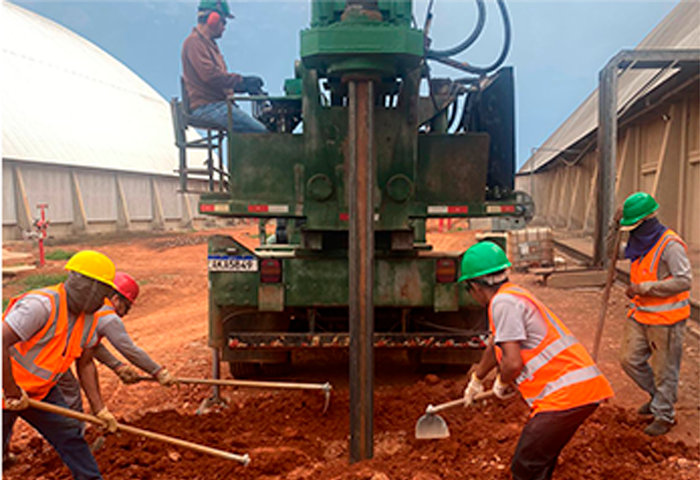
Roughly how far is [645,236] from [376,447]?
8.70 feet

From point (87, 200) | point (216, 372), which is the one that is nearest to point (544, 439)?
point (216, 372)

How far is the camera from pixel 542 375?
276cm

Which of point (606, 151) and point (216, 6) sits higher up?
point (216, 6)

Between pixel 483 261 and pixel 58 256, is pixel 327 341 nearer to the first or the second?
pixel 483 261

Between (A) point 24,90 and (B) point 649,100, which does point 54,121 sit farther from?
(B) point 649,100

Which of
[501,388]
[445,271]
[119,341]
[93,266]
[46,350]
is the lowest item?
[501,388]

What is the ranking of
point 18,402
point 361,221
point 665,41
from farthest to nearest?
1. point 665,41
2. point 361,221
3. point 18,402

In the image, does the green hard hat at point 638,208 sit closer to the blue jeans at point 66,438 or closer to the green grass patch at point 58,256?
the blue jeans at point 66,438

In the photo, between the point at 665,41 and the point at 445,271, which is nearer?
the point at 445,271

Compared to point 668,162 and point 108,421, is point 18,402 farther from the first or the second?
point 668,162

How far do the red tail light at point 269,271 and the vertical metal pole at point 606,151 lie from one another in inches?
300

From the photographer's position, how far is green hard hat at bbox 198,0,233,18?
5.29m

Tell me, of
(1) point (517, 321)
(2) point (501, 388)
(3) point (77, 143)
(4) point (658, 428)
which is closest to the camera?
(1) point (517, 321)

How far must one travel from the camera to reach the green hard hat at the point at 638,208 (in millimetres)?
4223
